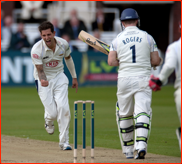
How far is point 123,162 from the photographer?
578 centimetres

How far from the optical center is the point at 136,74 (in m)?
5.94

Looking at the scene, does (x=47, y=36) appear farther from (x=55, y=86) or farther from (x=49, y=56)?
(x=55, y=86)

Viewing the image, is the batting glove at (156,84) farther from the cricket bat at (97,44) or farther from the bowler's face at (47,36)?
the bowler's face at (47,36)

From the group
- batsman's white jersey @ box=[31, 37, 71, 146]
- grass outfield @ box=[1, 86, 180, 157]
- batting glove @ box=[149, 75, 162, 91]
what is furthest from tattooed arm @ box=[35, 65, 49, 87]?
batting glove @ box=[149, 75, 162, 91]

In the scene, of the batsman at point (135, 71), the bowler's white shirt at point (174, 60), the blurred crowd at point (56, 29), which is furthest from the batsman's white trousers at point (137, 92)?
the blurred crowd at point (56, 29)

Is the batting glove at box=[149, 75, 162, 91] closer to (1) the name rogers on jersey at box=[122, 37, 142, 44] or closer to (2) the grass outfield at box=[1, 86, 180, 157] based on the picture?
(1) the name rogers on jersey at box=[122, 37, 142, 44]

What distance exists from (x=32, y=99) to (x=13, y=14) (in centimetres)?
1076

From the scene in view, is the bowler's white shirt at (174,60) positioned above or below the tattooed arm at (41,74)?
above

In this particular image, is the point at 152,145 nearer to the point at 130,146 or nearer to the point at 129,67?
→ the point at 130,146

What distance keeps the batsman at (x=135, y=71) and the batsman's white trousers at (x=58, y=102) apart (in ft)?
4.24

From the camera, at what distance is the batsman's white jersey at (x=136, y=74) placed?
5895mm

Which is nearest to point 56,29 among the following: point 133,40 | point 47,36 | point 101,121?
point 101,121

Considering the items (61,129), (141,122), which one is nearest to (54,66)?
(61,129)

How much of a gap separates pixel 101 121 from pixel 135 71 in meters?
4.61
